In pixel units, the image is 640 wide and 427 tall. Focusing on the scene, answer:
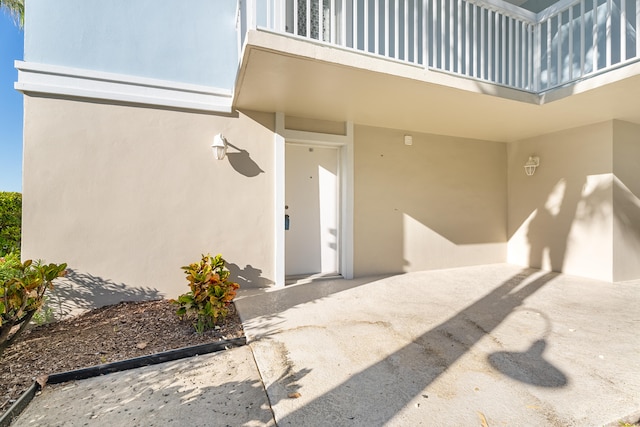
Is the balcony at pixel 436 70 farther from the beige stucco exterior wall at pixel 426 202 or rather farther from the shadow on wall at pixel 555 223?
the shadow on wall at pixel 555 223

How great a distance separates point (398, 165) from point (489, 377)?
3844 mm

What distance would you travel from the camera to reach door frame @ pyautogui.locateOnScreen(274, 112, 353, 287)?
452cm

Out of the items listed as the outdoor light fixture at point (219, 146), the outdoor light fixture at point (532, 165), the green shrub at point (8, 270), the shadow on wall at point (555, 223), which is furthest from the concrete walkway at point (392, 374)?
the outdoor light fixture at point (532, 165)

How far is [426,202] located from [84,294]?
5484 millimetres

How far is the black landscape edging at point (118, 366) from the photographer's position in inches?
78.2

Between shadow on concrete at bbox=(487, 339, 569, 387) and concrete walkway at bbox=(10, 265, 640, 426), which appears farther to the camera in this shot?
shadow on concrete at bbox=(487, 339, 569, 387)

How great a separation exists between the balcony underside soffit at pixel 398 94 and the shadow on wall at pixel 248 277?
2376mm

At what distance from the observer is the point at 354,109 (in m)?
4.41

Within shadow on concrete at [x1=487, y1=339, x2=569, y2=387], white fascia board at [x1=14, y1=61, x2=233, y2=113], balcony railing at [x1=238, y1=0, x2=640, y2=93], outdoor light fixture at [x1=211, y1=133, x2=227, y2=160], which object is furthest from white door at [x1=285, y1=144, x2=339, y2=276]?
shadow on concrete at [x1=487, y1=339, x2=569, y2=387]

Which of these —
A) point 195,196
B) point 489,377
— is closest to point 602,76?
point 489,377

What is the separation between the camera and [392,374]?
7.50 feet

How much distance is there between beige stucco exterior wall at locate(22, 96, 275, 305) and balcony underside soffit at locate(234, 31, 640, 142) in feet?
3.16

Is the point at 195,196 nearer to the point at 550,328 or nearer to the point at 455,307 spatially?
the point at 455,307

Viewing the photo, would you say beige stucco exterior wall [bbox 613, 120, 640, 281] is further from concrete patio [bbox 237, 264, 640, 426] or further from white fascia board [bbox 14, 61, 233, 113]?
white fascia board [bbox 14, 61, 233, 113]
